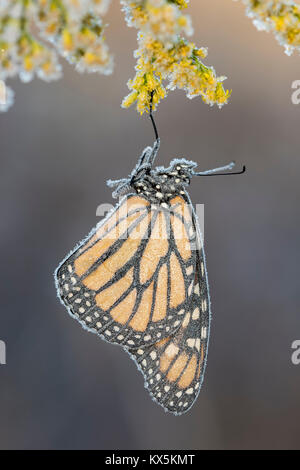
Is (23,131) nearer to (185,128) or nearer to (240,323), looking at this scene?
(185,128)

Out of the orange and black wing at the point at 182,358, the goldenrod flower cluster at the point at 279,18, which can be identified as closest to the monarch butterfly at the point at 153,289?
the orange and black wing at the point at 182,358

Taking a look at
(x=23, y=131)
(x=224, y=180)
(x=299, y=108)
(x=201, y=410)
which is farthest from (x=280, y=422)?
(x=23, y=131)

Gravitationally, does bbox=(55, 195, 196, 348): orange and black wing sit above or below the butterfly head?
below

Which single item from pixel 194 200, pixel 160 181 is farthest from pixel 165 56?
pixel 194 200

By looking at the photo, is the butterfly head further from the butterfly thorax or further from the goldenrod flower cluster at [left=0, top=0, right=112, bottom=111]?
the goldenrod flower cluster at [left=0, top=0, right=112, bottom=111]

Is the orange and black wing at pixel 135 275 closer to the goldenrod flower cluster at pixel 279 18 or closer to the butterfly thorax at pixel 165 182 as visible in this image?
the butterfly thorax at pixel 165 182

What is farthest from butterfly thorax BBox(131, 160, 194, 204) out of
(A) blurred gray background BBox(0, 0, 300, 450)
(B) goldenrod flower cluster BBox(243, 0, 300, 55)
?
(A) blurred gray background BBox(0, 0, 300, 450)

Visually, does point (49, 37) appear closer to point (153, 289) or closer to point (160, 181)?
point (160, 181)

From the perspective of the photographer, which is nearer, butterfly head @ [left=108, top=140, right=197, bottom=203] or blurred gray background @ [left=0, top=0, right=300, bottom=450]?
butterfly head @ [left=108, top=140, right=197, bottom=203]
